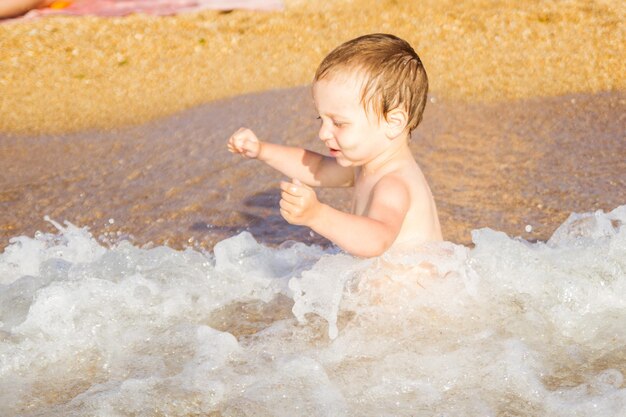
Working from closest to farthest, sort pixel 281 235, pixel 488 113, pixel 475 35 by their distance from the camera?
pixel 281 235 < pixel 488 113 < pixel 475 35

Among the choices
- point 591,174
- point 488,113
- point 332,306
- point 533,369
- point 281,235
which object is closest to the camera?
point 533,369

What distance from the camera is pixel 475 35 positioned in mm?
7254

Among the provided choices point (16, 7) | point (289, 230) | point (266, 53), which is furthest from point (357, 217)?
point (16, 7)

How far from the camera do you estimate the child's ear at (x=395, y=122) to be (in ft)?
10.0

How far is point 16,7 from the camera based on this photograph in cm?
789

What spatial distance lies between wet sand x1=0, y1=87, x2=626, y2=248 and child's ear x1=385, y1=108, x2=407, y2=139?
122cm

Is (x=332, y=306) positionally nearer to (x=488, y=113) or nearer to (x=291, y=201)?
(x=291, y=201)

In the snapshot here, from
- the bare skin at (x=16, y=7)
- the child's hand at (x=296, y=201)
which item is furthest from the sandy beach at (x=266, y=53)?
the child's hand at (x=296, y=201)

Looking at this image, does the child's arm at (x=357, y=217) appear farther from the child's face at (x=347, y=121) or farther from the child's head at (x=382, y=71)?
the child's head at (x=382, y=71)

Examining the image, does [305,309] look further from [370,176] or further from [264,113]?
[264,113]

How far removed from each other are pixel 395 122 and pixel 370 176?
0.75 ft

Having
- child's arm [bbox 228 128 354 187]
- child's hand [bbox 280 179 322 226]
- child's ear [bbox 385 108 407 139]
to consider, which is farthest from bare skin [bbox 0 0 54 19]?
child's hand [bbox 280 179 322 226]

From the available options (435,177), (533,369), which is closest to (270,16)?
(435,177)

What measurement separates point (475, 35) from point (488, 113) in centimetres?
153
